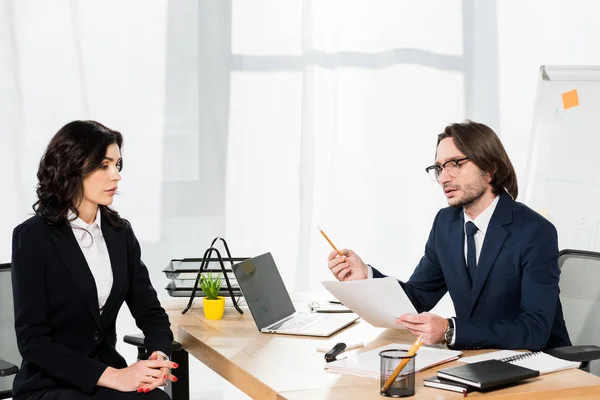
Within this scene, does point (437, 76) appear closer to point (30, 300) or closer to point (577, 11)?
point (577, 11)

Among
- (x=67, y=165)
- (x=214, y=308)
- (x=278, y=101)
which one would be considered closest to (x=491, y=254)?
(x=214, y=308)

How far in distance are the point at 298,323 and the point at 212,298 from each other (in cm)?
31

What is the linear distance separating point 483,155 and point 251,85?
191cm

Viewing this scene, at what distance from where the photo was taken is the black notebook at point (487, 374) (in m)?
1.77

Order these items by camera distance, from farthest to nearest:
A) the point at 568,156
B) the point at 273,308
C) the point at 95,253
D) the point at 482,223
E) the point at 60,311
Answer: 1. the point at 568,156
2. the point at 273,308
3. the point at 482,223
4. the point at 95,253
5. the point at 60,311

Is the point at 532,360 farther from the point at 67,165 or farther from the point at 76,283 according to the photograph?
→ the point at 67,165

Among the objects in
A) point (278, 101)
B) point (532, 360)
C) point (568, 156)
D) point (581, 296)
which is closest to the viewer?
point (532, 360)

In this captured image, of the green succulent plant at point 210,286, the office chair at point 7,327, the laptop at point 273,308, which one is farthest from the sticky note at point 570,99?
the office chair at point 7,327

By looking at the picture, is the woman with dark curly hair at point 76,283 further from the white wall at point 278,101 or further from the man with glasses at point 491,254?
the white wall at point 278,101

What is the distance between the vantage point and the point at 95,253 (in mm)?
2299

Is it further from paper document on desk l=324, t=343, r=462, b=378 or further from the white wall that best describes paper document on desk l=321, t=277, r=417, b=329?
the white wall

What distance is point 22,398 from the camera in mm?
2160

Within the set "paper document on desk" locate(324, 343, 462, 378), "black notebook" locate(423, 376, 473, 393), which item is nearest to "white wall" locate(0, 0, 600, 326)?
"paper document on desk" locate(324, 343, 462, 378)

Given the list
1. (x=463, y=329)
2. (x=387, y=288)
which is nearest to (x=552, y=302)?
(x=463, y=329)
